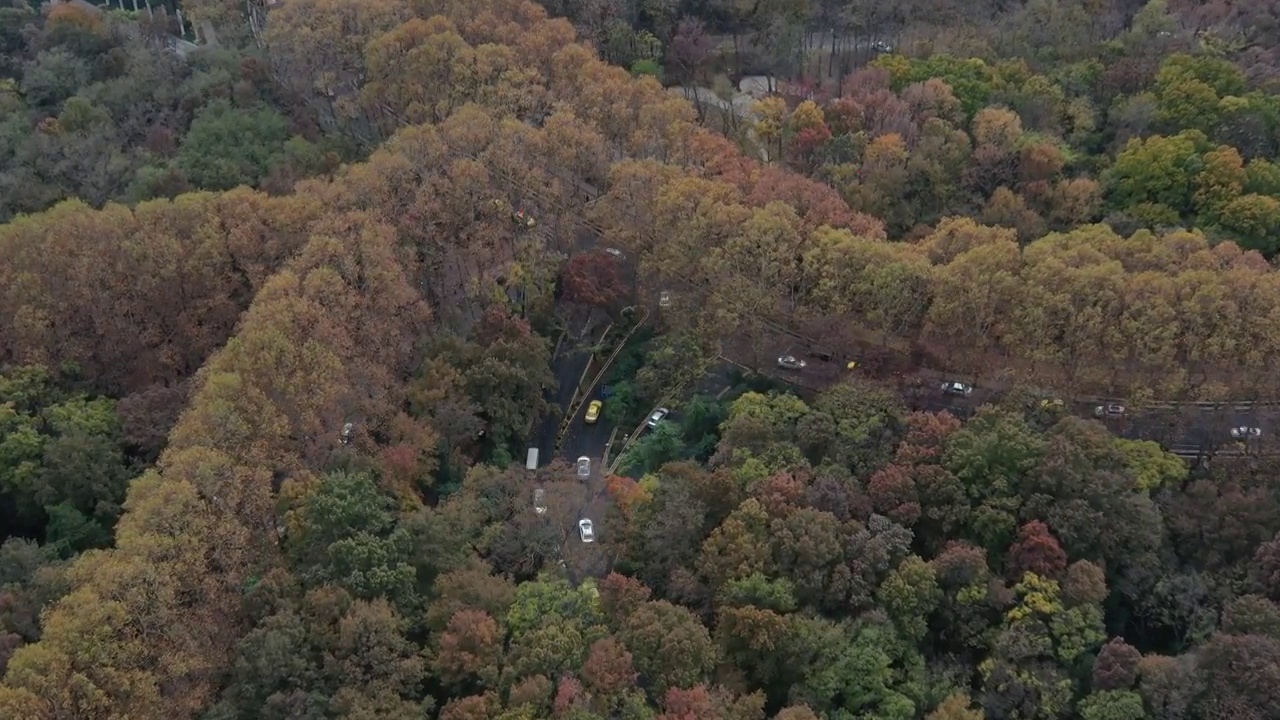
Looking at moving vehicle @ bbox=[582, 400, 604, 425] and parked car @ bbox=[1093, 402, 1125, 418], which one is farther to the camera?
moving vehicle @ bbox=[582, 400, 604, 425]

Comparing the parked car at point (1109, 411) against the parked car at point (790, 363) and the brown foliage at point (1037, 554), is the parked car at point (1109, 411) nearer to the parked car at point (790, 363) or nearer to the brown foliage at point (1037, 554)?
the brown foliage at point (1037, 554)

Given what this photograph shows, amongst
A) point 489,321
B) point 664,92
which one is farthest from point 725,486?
point 664,92

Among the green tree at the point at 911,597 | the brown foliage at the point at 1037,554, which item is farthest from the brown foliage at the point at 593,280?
the brown foliage at the point at 1037,554

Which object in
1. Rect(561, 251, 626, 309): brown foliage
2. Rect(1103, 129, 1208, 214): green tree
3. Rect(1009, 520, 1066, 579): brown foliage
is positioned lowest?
Rect(1009, 520, 1066, 579): brown foliage

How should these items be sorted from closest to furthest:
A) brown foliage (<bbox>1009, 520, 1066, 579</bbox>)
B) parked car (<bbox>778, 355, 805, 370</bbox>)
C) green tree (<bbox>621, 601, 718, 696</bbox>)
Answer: green tree (<bbox>621, 601, 718, 696</bbox>) → brown foliage (<bbox>1009, 520, 1066, 579</bbox>) → parked car (<bbox>778, 355, 805, 370</bbox>)

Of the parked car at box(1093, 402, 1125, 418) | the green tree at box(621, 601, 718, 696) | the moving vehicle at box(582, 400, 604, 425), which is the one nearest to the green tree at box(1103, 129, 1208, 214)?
the parked car at box(1093, 402, 1125, 418)

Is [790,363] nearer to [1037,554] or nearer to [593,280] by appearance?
[593,280]

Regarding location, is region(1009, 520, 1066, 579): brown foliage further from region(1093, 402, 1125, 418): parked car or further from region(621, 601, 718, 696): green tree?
region(621, 601, 718, 696): green tree

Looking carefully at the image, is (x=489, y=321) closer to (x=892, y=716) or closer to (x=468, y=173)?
(x=468, y=173)
